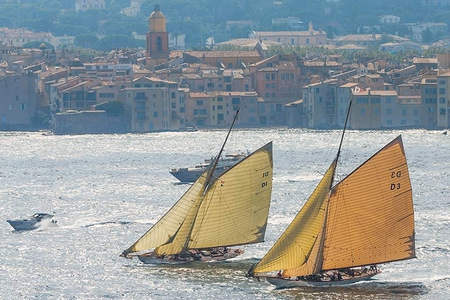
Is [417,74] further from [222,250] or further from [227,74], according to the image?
[222,250]

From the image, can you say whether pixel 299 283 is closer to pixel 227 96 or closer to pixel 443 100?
pixel 443 100

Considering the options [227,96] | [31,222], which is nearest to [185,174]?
[31,222]

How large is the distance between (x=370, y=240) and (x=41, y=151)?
273 ft

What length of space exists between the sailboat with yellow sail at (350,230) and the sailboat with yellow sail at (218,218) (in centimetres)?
455

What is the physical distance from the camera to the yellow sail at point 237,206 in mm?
68438

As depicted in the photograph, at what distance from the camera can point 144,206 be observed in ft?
303

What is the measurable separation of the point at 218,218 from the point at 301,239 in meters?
5.34

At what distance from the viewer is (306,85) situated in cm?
18438

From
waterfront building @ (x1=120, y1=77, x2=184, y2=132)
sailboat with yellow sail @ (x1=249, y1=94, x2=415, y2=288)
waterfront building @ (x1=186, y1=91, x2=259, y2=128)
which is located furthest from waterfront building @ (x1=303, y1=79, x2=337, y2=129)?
sailboat with yellow sail @ (x1=249, y1=94, x2=415, y2=288)

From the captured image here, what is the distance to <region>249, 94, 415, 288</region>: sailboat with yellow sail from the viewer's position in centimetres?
6306

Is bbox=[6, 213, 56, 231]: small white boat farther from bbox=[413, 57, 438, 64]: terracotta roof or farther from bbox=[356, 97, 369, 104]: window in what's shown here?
bbox=[413, 57, 438, 64]: terracotta roof

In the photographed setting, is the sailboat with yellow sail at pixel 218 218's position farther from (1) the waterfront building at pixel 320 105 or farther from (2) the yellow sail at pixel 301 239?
(1) the waterfront building at pixel 320 105

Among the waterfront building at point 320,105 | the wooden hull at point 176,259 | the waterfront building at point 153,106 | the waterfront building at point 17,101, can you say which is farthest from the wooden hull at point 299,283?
the waterfront building at point 17,101

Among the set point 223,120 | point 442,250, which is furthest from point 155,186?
point 223,120
